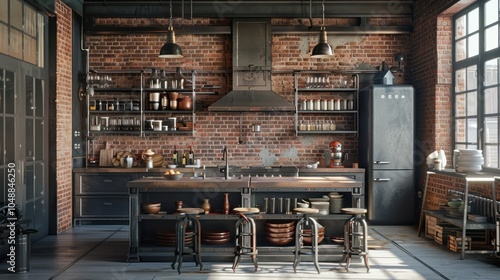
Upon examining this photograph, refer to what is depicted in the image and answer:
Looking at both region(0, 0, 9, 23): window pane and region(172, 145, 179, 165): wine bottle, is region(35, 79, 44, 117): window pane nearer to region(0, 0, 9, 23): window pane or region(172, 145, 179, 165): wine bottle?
region(0, 0, 9, 23): window pane

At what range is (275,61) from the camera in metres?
9.95

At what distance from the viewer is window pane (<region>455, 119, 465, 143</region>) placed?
8.52 meters

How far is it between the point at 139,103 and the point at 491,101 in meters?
5.66

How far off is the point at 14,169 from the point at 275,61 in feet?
15.8

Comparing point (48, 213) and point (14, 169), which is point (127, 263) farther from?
point (48, 213)

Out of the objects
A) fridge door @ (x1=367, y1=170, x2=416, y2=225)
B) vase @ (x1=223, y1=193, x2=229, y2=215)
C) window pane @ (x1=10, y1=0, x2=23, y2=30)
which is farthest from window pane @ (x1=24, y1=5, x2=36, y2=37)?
fridge door @ (x1=367, y1=170, x2=416, y2=225)

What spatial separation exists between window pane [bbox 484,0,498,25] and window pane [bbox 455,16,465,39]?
84 cm

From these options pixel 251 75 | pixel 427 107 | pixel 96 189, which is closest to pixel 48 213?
pixel 96 189

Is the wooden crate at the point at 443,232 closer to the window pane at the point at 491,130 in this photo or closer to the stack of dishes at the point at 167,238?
the window pane at the point at 491,130

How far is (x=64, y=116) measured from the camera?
8812 millimetres

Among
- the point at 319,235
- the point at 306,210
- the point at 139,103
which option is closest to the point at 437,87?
the point at 319,235

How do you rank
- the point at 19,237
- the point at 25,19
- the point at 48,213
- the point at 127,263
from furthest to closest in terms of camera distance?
the point at 48,213
the point at 25,19
the point at 127,263
the point at 19,237

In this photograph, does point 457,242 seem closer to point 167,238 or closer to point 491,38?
point 491,38

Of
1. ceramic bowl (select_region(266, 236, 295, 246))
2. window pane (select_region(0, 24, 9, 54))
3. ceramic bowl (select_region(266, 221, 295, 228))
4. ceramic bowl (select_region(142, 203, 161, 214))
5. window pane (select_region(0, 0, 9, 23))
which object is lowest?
ceramic bowl (select_region(266, 236, 295, 246))
